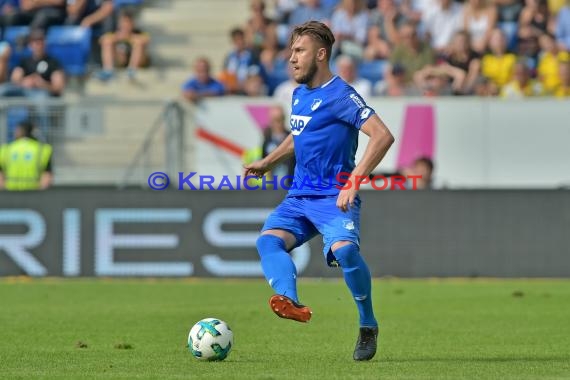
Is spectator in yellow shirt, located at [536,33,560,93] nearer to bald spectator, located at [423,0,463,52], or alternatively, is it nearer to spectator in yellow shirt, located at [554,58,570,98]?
spectator in yellow shirt, located at [554,58,570,98]

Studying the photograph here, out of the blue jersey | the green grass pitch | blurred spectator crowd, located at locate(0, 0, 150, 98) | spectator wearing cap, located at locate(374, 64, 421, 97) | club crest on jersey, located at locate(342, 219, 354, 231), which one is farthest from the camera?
blurred spectator crowd, located at locate(0, 0, 150, 98)

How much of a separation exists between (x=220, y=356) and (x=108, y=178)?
9793 mm

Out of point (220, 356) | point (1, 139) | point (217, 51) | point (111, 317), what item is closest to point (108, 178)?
point (1, 139)

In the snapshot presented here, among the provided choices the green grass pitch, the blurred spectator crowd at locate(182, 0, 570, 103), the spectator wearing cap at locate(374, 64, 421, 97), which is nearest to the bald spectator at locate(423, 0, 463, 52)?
the blurred spectator crowd at locate(182, 0, 570, 103)

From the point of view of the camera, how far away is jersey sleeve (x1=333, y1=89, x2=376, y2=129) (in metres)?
8.19

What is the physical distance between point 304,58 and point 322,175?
2.58 ft

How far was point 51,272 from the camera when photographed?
54.4 feet

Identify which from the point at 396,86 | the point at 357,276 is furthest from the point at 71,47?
the point at 357,276

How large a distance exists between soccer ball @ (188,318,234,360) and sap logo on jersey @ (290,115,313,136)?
1388mm

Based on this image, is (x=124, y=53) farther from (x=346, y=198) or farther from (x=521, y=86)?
(x=346, y=198)

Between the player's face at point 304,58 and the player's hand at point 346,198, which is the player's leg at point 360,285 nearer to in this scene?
the player's hand at point 346,198

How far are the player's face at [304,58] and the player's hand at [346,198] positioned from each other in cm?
88

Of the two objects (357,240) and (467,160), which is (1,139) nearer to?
(467,160)

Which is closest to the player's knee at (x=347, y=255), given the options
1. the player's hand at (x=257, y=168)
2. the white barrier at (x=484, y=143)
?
the player's hand at (x=257, y=168)
